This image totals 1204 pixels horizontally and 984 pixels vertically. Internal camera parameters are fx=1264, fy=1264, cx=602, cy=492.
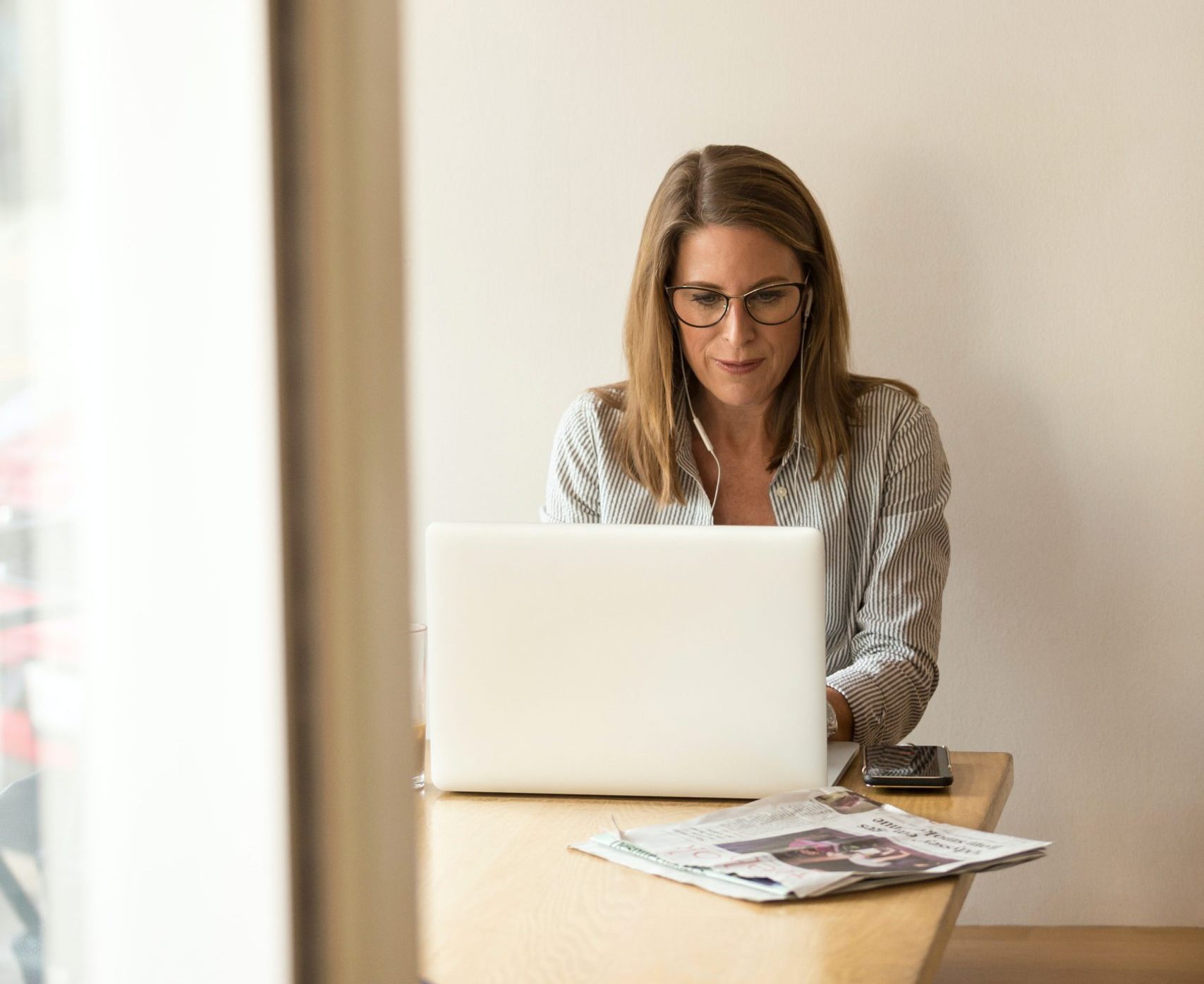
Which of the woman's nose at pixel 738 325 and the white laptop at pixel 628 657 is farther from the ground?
the woman's nose at pixel 738 325

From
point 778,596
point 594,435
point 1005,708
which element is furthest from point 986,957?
point 778,596

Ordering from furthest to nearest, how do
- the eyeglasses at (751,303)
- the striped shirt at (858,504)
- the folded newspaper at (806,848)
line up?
the eyeglasses at (751,303) < the striped shirt at (858,504) < the folded newspaper at (806,848)

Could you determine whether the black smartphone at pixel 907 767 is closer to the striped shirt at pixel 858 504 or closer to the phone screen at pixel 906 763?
the phone screen at pixel 906 763

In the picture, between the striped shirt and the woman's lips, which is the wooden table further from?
the woman's lips

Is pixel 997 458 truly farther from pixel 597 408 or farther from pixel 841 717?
pixel 841 717

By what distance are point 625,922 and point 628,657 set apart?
1.04 feet

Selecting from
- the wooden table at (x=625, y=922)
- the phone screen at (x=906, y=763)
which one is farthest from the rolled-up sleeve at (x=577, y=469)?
the wooden table at (x=625, y=922)

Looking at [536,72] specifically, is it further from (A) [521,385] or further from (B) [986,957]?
(B) [986,957]

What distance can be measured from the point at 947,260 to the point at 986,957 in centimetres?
114

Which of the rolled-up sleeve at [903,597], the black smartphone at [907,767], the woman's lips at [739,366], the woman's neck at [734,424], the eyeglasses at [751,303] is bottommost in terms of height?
the black smartphone at [907,767]

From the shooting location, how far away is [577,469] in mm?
1967

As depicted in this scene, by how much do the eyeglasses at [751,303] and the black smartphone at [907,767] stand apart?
2.39ft

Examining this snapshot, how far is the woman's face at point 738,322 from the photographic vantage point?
1.82 meters

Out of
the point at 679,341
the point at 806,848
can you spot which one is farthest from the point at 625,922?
the point at 679,341
